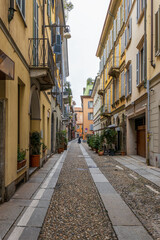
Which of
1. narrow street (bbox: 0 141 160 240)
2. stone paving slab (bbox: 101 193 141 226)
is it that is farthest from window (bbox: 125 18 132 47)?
stone paving slab (bbox: 101 193 141 226)

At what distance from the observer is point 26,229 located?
3.59 meters

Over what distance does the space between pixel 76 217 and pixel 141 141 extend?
1124 cm

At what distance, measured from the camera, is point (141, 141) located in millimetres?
14758

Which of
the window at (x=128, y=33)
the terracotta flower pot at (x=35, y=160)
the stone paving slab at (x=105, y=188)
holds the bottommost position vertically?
the stone paving slab at (x=105, y=188)

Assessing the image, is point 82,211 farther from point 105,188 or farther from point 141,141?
point 141,141

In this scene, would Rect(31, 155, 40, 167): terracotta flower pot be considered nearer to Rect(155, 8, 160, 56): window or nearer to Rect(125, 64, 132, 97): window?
Rect(155, 8, 160, 56): window

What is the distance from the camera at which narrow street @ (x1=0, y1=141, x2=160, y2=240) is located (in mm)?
3514

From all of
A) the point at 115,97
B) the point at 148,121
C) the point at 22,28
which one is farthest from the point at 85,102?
the point at 22,28

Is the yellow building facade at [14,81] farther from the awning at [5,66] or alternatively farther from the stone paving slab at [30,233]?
the stone paving slab at [30,233]

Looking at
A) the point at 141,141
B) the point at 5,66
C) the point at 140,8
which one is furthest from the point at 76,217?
the point at 140,8

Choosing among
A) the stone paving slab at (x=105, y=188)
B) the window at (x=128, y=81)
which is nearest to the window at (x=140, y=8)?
the window at (x=128, y=81)

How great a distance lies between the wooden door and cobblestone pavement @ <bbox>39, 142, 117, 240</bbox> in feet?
27.1

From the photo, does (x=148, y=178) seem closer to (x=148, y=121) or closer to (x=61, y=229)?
(x=148, y=121)

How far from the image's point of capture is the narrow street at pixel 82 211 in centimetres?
351
